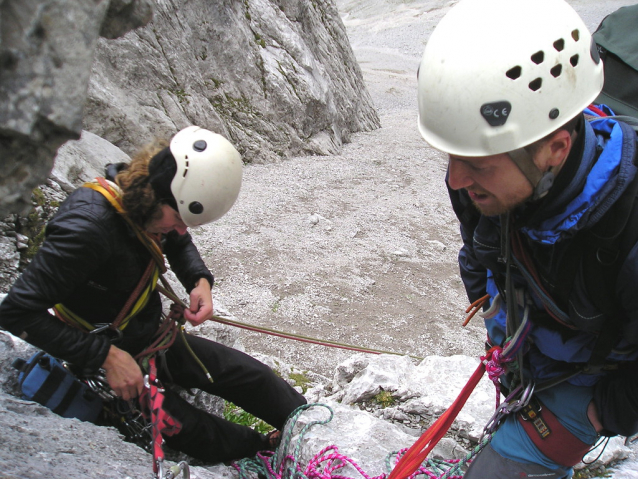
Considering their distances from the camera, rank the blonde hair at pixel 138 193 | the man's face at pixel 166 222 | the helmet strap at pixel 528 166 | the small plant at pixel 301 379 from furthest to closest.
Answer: the small plant at pixel 301 379
the man's face at pixel 166 222
the blonde hair at pixel 138 193
the helmet strap at pixel 528 166

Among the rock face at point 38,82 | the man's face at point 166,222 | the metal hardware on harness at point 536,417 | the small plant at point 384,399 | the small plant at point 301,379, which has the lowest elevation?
the small plant at point 301,379

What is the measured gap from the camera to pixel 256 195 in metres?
10.4

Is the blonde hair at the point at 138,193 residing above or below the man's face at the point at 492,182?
above

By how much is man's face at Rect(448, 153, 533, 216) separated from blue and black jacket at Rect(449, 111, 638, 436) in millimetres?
108

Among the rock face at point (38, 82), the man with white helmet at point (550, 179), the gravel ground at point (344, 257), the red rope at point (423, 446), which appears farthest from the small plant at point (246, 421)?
the rock face at point (38, 82)

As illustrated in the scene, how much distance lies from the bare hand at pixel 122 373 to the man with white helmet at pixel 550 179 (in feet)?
6.41

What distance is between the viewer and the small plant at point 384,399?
13.7 ft

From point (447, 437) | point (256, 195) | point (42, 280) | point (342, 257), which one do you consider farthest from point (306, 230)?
point (42, 280)

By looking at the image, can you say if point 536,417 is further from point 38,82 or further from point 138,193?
point 38,82

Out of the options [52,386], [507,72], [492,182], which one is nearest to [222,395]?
[52,386]

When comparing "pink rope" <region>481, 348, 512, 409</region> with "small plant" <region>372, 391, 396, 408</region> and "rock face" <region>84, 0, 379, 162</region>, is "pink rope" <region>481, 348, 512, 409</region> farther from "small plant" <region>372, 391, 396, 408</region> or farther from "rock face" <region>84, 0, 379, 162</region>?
"rock face" <region>84, 0, 379, 162</region>

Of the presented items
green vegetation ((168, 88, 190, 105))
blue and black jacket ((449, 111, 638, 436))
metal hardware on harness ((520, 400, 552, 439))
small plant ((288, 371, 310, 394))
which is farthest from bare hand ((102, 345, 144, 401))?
green vegetation ((168, 88, 190, 105))

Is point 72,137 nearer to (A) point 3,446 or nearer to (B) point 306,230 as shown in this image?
(A) point 3,446

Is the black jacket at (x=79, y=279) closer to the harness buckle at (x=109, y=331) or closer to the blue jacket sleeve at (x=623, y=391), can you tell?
the harness buckle at (x=109, y=331)
